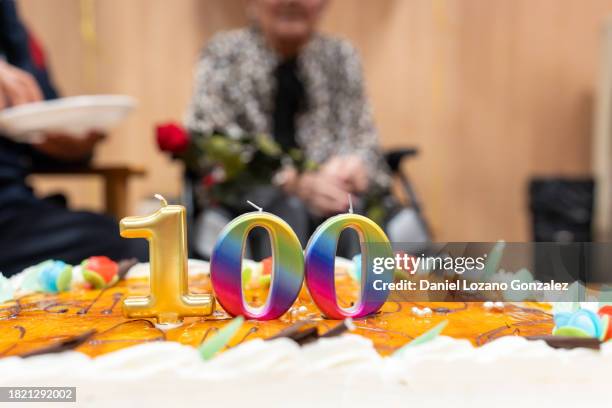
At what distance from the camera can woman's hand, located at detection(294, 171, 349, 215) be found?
1.62m

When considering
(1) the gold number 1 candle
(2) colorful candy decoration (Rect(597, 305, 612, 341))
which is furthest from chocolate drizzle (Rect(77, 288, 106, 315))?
(2) colorful candy decoration (Rect(597, 305, 612, 341))

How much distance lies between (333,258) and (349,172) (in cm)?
106

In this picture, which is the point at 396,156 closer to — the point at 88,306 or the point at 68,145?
the point at 68,145

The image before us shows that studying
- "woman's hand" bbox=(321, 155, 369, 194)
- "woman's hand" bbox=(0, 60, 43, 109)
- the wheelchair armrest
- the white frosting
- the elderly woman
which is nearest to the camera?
the white frosting

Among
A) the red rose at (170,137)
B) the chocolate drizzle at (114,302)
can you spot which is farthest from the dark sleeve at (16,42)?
the chocolate drizzle at (114,302)

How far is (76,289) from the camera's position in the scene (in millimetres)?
861

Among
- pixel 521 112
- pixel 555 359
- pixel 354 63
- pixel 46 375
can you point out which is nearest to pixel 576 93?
pixel 521 112

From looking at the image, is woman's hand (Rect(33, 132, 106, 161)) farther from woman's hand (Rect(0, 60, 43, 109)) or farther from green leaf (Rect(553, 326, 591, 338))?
green leaf (Rect(553, 326, 591, 338))

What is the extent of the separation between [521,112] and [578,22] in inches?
22.9

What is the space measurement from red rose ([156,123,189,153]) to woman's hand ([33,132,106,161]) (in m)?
0.17

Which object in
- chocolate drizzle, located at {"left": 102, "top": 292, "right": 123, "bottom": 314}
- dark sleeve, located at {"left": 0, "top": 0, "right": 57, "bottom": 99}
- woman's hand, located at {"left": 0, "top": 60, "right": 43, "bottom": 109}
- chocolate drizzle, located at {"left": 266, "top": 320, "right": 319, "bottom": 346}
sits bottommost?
chocolate drizzle, located at {"left": 102, "top": 292, "right": 123, "bottom": 314}

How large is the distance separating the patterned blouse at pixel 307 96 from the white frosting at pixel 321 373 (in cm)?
129

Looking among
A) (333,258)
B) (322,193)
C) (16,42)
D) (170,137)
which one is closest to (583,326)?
(333,258)

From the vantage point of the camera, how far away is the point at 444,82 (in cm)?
286
